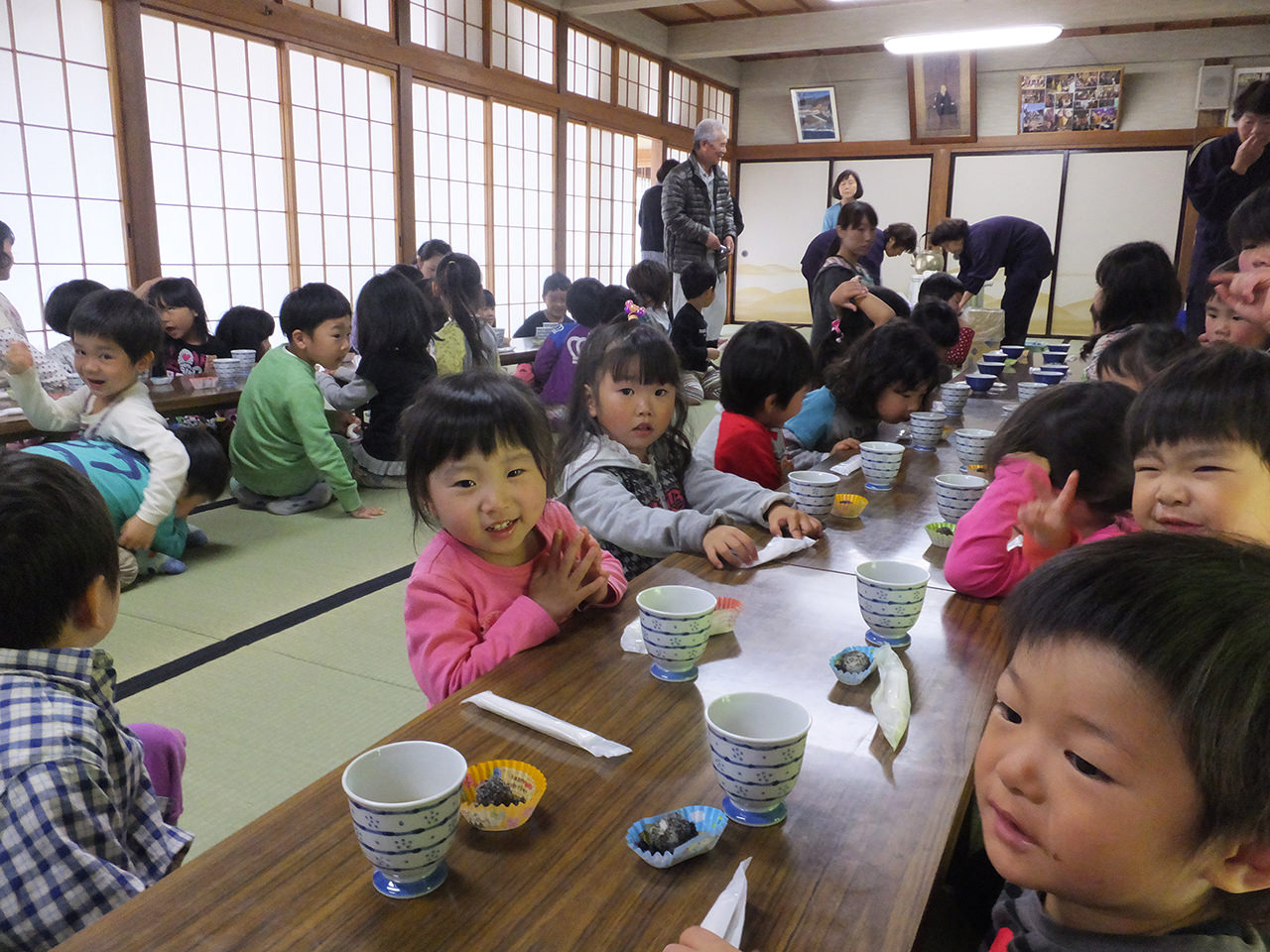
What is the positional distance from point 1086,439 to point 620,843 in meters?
1.17

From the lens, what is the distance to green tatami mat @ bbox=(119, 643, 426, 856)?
1878 millimetres

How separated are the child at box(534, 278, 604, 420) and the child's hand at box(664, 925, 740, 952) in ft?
14.7

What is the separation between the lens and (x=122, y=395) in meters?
3.12

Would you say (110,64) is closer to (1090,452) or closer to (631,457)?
(631,457)

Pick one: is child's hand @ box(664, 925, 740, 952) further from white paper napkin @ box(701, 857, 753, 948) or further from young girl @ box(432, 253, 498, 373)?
young girl @ box(432, 253, 498, 373)

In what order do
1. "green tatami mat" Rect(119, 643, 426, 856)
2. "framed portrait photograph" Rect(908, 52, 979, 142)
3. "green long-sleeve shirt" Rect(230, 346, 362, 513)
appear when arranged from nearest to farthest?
1. "green tatami mat" Rect(119, 643, 426, 856)
2. "green long-sleeve shirt" Rect(230, 346, 362, 513)
3. "framed portrait photograph" Rect(908, 52, 979, 142)

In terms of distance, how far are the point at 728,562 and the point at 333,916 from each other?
38.9 inches

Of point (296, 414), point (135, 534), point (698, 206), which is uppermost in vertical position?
point (698, 206)

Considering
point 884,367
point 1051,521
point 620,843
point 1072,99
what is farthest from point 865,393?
point 1072,99

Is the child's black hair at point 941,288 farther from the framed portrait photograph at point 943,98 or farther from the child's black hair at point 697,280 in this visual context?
the framed portrait photograph at point 943,98

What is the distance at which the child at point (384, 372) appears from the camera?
4262 mm

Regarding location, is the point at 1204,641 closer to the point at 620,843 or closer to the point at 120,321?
the point at 620,843

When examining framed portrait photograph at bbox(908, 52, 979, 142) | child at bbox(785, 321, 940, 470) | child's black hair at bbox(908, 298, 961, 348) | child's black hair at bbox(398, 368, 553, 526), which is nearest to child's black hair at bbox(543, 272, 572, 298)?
child's black hair at bbox(908, 298, 961, 348)

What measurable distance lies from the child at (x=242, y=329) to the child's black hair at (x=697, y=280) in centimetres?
Answer: 263
